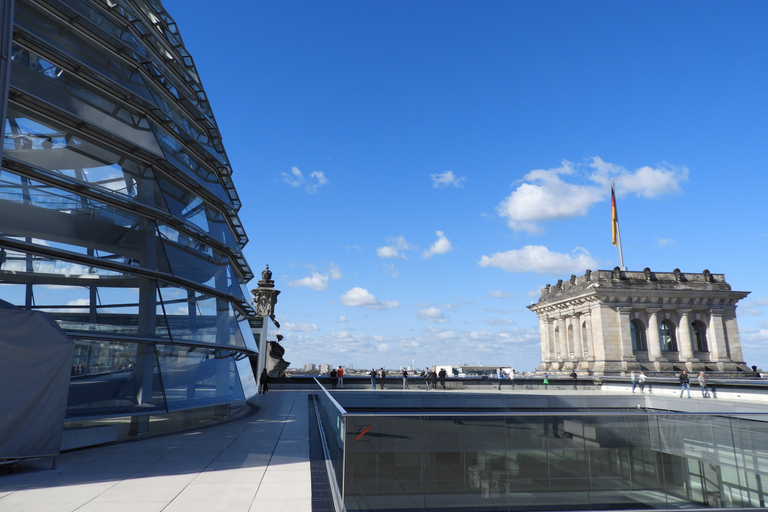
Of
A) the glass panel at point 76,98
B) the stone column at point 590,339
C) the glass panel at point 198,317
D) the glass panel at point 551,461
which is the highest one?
the glass panel at point 76,98

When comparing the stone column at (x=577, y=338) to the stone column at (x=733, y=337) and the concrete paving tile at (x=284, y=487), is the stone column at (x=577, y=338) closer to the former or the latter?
the stone column at (x=733, y=337)

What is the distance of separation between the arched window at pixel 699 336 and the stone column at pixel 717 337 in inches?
22.2

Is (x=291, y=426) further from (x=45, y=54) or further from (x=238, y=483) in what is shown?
(x=45, y=54)

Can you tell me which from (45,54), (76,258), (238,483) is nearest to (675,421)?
(238,483)

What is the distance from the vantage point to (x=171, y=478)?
879 centimetres

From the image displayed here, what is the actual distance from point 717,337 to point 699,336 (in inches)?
63.4

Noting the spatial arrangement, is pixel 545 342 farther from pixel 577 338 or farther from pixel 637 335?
pixel 637 335

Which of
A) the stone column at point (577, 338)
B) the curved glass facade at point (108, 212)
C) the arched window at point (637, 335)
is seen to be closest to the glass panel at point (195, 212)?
the curved glass facade at point (108, 212)

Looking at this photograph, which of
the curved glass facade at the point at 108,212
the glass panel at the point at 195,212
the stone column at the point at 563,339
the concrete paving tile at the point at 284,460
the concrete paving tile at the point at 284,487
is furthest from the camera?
the stone column at the point at 563,339

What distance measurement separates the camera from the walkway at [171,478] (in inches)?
289

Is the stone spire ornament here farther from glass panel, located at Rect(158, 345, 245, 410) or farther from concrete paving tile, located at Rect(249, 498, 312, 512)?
concrete paving tile, located at Rect(249, 498, 312, 512)

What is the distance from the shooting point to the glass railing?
7.20 meters

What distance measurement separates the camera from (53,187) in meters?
11.8

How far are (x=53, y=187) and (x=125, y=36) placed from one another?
5.66 m
